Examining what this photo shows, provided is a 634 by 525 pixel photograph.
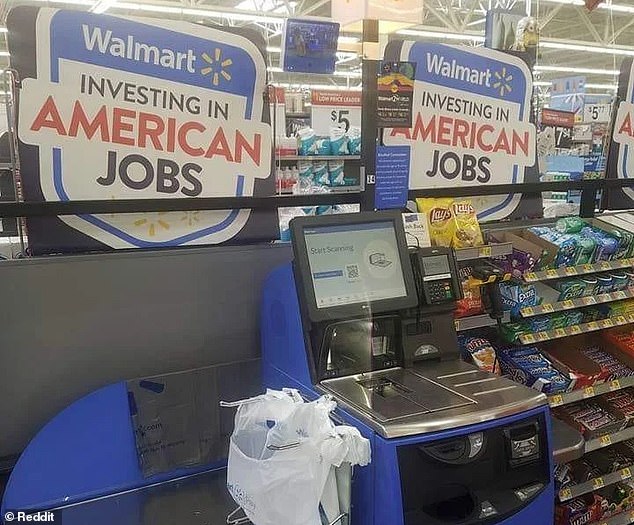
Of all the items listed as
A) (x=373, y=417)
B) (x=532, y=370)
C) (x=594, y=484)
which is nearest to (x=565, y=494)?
(x=594, y=484)

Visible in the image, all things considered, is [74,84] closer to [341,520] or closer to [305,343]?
[305,343]

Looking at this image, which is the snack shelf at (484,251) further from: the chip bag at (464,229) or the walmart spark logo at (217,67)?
the walmart spark logo at (217,67)

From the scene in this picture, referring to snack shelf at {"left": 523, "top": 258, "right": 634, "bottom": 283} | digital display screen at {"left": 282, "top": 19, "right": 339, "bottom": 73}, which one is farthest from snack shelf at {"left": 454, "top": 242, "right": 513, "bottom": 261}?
digital display screen at {"left": 282, "top": 19, "right": 339, "bottom": 73}

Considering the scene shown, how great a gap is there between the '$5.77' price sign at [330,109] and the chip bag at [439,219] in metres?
4.94

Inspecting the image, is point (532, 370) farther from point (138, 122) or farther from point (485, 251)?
point (138, 122)

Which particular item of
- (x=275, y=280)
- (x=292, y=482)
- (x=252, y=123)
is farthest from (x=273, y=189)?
(x=292, y=482)

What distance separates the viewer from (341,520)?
1.67 metres

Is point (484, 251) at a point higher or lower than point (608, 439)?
higher

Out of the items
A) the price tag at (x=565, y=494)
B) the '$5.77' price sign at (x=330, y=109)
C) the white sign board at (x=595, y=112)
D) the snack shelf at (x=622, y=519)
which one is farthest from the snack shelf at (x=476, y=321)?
the white sign board at (x=595, y=112)

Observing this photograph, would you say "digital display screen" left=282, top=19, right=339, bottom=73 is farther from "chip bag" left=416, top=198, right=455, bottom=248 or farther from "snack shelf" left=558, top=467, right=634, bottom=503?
"snack shelf" left=558, top=467, right=634, bottom=503

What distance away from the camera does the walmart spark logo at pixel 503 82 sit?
296 centimetres

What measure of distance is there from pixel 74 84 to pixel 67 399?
1111 mm

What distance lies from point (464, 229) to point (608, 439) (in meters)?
1.23

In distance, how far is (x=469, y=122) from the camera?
2.91 m
